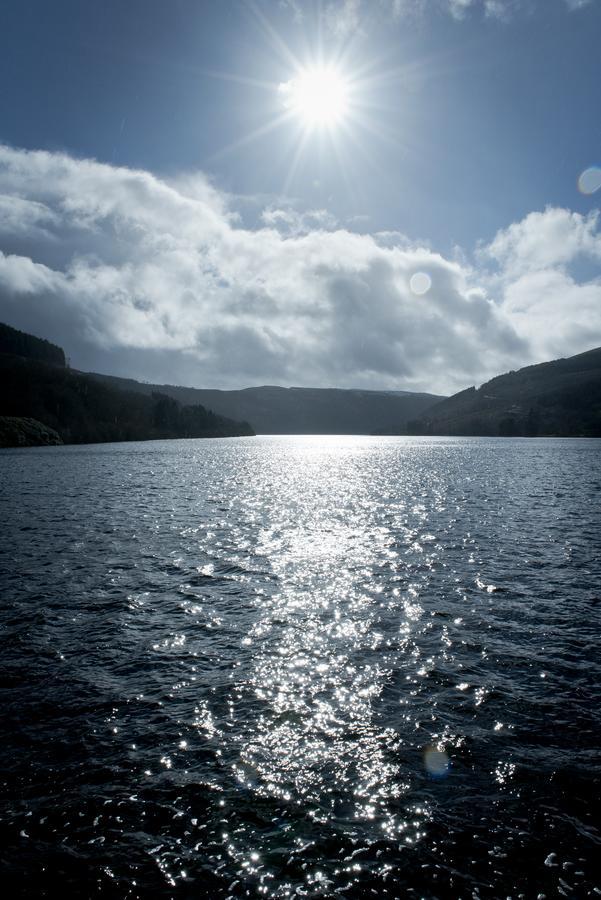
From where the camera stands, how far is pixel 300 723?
15062 mm

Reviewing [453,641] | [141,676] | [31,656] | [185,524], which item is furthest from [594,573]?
[185,524]

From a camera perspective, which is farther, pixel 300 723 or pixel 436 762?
pixel 300 723

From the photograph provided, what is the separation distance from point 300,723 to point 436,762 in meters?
4.03

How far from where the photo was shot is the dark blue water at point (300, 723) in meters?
10.1

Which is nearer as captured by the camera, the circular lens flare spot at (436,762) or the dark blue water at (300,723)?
the dark blue water at (300,723)

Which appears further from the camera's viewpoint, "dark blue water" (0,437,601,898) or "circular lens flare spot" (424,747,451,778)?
"circular lens flare spot" (424,747,451,778)

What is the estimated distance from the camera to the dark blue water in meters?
10.1

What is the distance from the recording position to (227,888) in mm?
9508

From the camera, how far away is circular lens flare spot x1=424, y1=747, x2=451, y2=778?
12.9 m

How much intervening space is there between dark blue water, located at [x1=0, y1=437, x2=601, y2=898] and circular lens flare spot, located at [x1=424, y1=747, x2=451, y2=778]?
61mm

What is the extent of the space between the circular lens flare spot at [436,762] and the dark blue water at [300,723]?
61 mm

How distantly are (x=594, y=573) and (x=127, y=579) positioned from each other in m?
28.7

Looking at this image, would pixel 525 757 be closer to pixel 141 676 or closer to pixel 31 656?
pixel 141 676

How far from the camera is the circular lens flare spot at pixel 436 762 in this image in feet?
42.5
